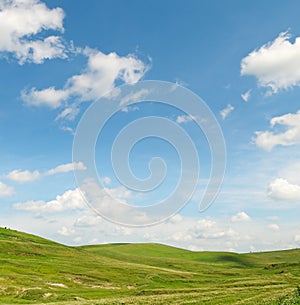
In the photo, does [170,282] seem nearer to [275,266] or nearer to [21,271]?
[21,271]

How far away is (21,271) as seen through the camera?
101 metres

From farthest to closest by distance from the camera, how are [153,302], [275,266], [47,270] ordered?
[275,266] < [47,270] < [153,302]

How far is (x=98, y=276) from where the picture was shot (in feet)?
344

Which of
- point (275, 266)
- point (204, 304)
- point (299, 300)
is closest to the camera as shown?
point (299, 300)

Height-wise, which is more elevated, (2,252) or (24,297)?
(2,252)

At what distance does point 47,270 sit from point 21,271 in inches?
371

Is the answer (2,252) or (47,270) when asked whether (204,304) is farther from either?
(2,252)

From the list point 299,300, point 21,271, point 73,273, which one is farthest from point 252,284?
point 21,271

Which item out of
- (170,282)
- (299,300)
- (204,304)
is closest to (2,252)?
(170,282)

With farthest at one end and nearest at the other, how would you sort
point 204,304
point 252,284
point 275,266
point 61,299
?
point 275,266
point 252,284
point 61,299
point 204,304

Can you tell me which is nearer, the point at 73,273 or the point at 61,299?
the point at 61,299

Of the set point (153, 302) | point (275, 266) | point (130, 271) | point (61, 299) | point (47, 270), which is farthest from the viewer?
point (275, 266)

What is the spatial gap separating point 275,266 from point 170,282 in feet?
262

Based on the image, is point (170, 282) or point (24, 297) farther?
point (170, 282)
